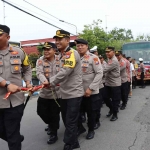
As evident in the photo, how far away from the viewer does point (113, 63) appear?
16.5 feet

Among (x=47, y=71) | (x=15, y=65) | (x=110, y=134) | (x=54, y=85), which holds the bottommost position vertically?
(x=110, y=134)

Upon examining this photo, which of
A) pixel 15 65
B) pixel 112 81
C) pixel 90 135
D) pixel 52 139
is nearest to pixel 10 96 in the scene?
pixel 15 65

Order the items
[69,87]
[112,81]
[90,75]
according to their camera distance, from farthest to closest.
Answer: [112,81], [90,75], [69,87]

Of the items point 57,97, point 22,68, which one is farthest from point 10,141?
point 57,97

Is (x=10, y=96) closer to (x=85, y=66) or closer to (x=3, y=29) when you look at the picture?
(x=3, y=29)

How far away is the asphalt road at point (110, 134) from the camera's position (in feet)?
11.8

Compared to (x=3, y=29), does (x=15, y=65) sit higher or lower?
lower

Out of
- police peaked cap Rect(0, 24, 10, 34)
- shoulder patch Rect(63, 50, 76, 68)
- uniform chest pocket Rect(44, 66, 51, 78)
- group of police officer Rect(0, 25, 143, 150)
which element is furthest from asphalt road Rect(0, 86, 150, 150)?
police peaked cap Rect(0, 24, 10, 34)

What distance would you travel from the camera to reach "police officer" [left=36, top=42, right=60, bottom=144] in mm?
3844

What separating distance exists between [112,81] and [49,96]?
6.16 feet

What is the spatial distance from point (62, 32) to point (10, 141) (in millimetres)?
1677

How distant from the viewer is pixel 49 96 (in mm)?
3844

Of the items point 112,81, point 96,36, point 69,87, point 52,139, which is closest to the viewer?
point 69,87

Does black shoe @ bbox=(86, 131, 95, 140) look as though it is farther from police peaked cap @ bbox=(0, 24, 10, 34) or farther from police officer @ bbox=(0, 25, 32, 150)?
police peaked cap @ bbox=(0, 24, 10, 34)
